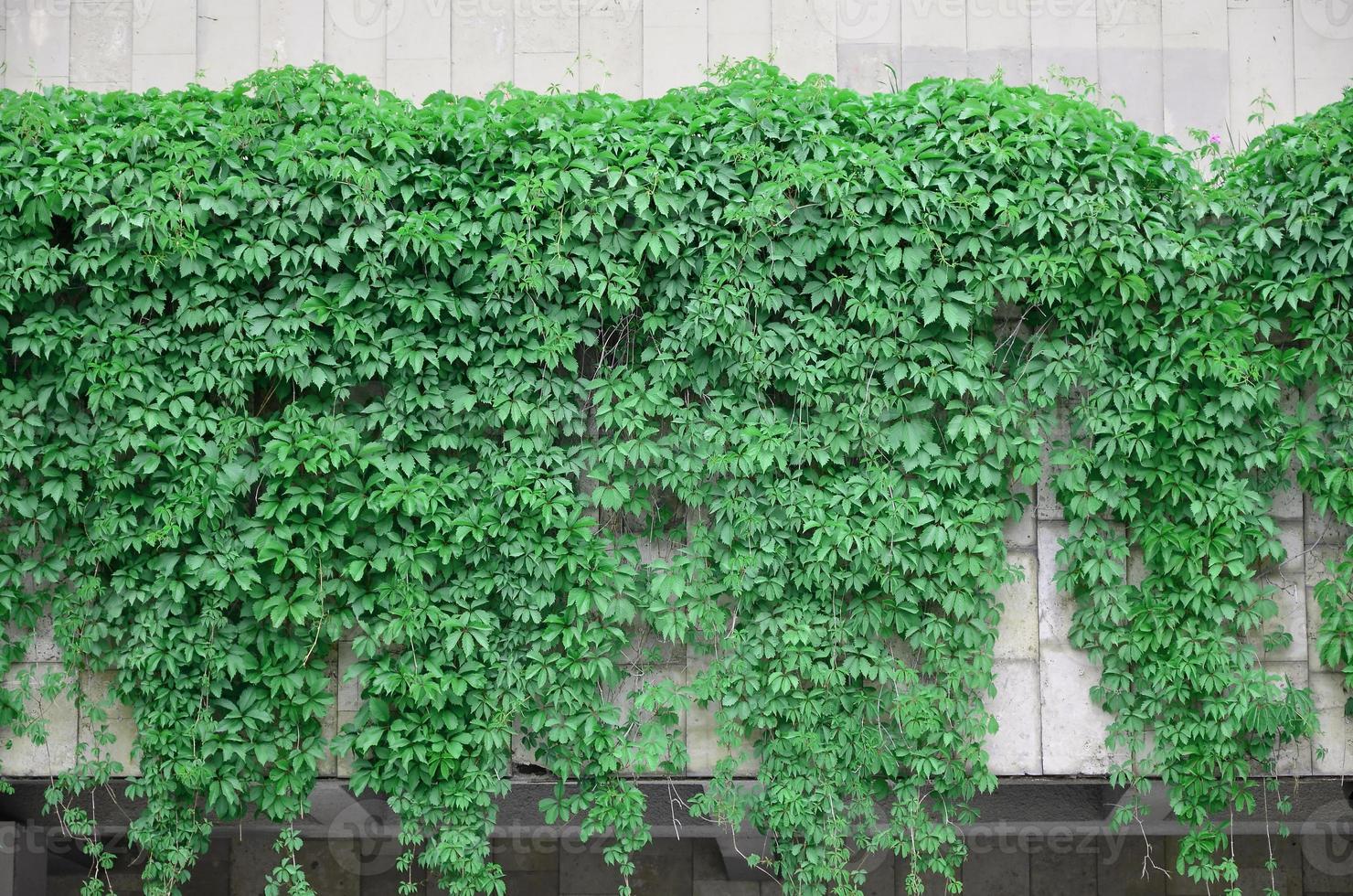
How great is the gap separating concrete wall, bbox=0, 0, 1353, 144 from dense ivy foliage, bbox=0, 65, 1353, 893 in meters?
0.67

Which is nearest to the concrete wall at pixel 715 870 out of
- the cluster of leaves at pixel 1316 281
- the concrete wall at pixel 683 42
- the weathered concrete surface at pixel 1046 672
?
the weathered concrete surface at pixel 1046 672

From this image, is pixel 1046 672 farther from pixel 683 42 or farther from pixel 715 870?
pixel 715 870

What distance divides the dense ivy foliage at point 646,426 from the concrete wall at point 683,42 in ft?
2.20

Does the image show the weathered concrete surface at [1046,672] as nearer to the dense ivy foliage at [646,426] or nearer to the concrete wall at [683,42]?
the dense ivy foliage at [646,426]

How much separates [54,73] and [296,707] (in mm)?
2975

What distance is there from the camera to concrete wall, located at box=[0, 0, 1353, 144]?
4.32m

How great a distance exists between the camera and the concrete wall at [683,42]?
14.2 feet

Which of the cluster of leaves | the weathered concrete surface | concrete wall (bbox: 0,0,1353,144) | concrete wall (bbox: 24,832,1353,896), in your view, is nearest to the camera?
the cluster of leaves

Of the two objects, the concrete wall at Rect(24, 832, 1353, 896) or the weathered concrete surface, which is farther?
the concrete wall at Rect(24, 832, 1353, 896)

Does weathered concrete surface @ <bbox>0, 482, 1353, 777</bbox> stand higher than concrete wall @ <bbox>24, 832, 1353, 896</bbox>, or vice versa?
weathered concrete surface @ <bbox>0, 482, 1353, 777</bbox>

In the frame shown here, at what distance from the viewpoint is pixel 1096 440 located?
12.4ft

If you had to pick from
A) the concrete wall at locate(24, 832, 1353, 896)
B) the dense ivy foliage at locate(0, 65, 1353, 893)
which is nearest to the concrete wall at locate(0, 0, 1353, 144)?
the dense ivy foliage at locate(0, 65, 1353, 893)

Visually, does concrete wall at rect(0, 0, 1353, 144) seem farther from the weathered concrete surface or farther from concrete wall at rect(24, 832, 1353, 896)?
concrete wall at rect(24, 832, 1353, 896)

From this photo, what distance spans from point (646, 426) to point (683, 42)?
5.95 feet
